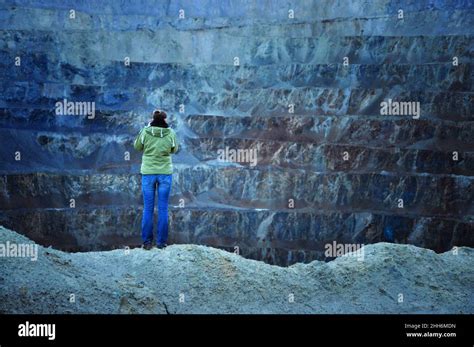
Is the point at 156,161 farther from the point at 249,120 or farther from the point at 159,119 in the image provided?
the point at 249,120

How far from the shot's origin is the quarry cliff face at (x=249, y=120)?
17281mm

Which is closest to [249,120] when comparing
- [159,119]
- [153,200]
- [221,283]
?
[159,119]

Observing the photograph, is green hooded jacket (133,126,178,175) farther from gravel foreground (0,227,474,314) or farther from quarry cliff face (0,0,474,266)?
quarry cliff face (0,0,474,266)

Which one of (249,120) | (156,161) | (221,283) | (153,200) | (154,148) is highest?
(249,120)

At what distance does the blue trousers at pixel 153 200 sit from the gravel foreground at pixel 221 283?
27cm

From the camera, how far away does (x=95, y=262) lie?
915 cm

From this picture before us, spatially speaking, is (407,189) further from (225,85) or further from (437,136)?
(225,85)

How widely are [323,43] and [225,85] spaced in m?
3.42

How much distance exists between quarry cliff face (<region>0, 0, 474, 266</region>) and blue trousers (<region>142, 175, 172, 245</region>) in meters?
7.18

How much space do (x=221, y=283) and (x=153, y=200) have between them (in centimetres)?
144

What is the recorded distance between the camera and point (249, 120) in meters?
21.1

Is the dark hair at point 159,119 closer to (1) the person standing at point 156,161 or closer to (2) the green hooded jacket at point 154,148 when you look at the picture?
(1) the person standing at point 156,161

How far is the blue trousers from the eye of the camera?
9492 mm

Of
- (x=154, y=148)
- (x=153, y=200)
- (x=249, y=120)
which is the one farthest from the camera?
(x=249, y=120)
